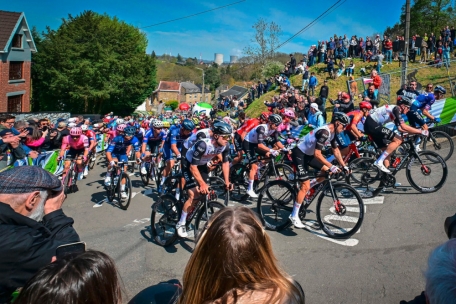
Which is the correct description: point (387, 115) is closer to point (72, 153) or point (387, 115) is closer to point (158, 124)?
point (158, 124)

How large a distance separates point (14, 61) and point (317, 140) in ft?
112

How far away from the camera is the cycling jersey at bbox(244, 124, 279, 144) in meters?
8.16

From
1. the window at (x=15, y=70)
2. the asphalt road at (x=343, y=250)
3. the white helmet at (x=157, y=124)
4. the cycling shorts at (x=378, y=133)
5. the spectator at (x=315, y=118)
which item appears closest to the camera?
→ the asphalt road at (x=343, y=250)

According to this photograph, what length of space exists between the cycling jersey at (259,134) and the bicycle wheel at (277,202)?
1.83 m

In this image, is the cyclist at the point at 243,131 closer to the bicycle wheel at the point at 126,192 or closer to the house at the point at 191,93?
the bicycle wheel at the point at 126,192

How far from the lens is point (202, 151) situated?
18.1 feet

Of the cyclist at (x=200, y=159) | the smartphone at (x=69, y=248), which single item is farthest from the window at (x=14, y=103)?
the smartphone at (x=69, y=248)

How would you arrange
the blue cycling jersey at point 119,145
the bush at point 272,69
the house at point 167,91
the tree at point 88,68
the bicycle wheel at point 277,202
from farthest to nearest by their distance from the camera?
the house at point 167,91
the tree at point 88,68
the bush at point 272,69
the blue cycling jersey at point 119,145
the bicycle wheel at point 277,202

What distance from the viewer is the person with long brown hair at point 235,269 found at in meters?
1.82

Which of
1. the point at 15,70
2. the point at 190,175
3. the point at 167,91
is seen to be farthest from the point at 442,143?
the point at 167,91

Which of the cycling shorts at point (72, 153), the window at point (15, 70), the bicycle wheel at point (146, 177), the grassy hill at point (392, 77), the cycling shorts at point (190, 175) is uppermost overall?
the grassy hill at point (392, 77)

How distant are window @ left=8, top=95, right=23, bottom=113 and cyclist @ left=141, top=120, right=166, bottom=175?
26.3 m

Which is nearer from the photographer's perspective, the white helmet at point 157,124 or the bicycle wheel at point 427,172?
the bicycle wheel at point 427,172

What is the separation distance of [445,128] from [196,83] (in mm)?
113957
